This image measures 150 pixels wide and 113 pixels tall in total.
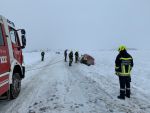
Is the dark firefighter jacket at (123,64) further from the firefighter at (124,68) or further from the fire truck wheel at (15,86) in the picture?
the fire truck wheel at (15,86)

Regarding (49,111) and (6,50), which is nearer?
(49,111)

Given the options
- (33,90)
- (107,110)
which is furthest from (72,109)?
(33,90)

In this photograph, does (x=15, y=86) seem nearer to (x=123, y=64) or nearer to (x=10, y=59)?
(x=10, y=59)

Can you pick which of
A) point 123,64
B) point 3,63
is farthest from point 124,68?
point 3,63

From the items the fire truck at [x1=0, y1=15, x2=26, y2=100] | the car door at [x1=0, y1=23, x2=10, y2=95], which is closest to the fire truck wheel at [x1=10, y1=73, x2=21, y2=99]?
the fire truck at [x1=0, y1=15, x2=26, y2=100]

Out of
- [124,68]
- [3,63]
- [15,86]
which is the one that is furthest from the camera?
[124,68]

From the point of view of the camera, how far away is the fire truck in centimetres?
734

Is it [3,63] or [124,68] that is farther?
[124,68]

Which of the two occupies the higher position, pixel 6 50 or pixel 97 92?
pixel 6 50

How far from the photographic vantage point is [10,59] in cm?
804

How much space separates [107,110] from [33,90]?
4173mm

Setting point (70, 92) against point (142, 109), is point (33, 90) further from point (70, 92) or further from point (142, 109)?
point (142, 109)

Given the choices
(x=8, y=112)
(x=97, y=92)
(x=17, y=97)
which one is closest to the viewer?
(x=8, y=112)

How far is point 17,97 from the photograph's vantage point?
29.9ft
